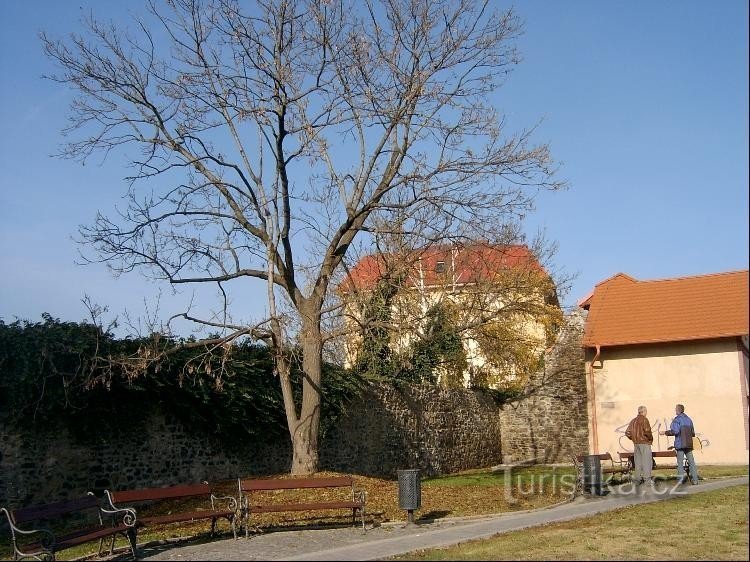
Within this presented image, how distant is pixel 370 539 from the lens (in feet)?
34.7

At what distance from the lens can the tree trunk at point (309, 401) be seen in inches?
620

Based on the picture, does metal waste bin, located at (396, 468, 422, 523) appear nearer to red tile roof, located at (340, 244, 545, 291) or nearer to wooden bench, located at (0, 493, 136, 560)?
wooden bench, located at (0, 493, 136, 560)

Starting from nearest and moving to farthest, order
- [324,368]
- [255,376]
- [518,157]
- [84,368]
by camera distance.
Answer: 1. [84,368]
2. [518,157]
3. [255,376]
4. [324,368]

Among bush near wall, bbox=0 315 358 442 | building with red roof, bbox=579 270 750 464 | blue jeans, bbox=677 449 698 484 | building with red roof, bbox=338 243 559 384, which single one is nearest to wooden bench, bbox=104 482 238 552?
bush near wall, bbox=0 315 358 442

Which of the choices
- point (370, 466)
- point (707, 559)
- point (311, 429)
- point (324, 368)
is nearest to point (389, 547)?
point (707, 559)

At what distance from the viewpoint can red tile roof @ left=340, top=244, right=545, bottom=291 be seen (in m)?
16.8

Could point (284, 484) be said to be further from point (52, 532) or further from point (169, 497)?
point (52, 532)

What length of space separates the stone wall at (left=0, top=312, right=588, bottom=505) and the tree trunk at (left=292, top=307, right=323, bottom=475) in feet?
6.54

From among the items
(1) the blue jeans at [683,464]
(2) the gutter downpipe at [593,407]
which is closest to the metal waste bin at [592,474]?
(1) the blue jeans at [683,464]

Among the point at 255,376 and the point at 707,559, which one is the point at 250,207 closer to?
the point at 255,376

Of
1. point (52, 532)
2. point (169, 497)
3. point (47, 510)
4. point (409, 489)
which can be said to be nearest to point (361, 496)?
point (409, 489)

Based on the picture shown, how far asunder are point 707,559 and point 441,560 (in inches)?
101

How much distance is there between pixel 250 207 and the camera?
1584 cm

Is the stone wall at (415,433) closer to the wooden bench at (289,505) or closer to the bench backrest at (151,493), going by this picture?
the wooden bench at (289,505)
